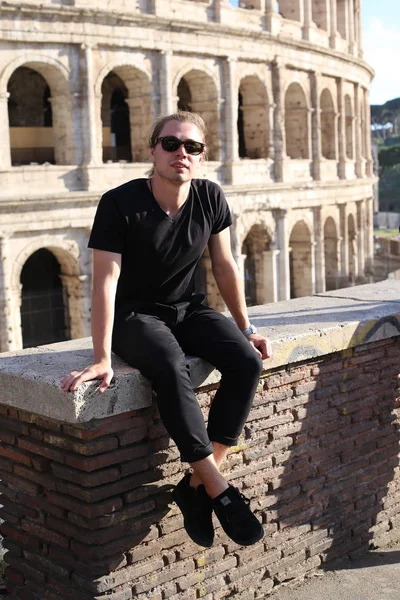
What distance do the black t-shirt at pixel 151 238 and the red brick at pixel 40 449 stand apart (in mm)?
676

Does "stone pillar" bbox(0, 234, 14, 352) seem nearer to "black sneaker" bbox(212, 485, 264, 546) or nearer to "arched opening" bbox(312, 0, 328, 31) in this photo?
"arched opening" bbox(312, 0, 328, 31)

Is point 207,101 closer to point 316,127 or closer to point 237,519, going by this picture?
point 316,127

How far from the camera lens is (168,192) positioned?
3680 mm

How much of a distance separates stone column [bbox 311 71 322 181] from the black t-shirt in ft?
68.7

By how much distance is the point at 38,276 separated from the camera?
19578 mm

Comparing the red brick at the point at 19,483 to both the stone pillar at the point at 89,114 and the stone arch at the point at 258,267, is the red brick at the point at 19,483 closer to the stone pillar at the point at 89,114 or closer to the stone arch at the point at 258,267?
the stone pillar at the point at 89,114

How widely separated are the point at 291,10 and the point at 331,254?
A: 299 inches

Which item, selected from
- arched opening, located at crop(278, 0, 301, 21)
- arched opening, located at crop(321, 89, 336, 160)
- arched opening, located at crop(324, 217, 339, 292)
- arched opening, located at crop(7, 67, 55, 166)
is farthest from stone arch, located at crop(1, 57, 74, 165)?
arched opening, located at crop(324, 217, 339, 292)

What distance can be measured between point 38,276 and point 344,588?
1634 centimetres

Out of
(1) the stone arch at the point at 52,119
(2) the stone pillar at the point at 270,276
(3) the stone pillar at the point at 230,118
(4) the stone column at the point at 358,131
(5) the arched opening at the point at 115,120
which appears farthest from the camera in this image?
(4) the stone column at the point at 358,131

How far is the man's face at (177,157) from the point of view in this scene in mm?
3619

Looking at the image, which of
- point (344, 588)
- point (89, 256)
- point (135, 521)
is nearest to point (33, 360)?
point (135, 521)

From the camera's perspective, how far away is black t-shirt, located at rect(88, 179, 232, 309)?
357 cm

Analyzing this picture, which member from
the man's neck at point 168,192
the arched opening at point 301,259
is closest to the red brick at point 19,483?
the man's neck at point 168,192
